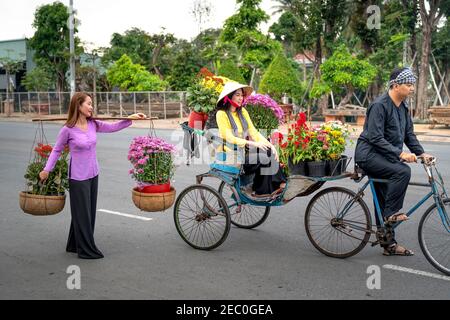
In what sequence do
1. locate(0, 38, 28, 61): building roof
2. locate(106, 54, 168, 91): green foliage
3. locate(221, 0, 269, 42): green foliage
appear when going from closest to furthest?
locate(221, 0, 269, 42): green foliage
locate(106, 54, 168, 91): green foliage
locate(0, 38, 28, 61): building roof

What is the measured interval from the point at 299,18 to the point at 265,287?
29.1m

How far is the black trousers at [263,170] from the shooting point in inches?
241

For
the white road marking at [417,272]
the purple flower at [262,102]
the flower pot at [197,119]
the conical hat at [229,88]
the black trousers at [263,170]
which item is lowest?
the white road marking at [417,272]

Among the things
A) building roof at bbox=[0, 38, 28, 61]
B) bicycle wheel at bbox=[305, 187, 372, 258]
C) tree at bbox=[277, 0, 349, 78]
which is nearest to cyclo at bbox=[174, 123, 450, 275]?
bicycle wheel at bbox=[305, 187, 372, 258]

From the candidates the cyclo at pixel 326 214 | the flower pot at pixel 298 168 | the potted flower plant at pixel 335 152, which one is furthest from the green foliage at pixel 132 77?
the potted flower plant at pixel 335 152

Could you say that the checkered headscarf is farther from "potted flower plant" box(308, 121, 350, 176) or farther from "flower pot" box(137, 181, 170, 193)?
"flower pot" box(137, 181, 170, 193)

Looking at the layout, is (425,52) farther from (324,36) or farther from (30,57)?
(30,57)

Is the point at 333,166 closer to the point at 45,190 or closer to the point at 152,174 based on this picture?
the point at 152,174

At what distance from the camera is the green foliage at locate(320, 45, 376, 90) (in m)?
26.1

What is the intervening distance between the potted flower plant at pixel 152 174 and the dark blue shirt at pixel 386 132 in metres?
2.00

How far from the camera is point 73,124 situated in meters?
5.78

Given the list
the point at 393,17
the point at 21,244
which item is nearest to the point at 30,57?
the point at 393,17

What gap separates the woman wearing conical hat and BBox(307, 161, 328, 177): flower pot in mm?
412

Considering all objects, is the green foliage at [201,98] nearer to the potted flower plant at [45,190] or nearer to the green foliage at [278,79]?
the potted flower plant at [45,190]
